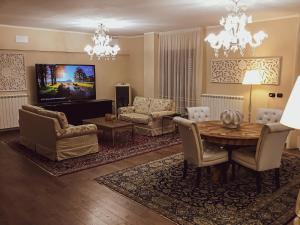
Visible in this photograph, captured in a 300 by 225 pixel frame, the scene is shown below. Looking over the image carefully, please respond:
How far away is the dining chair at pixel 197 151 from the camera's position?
141 inches

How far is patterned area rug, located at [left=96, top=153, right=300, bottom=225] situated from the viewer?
3.02 metres

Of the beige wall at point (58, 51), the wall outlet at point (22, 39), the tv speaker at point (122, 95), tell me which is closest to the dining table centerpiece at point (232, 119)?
the tv speaker at point (122, 95)

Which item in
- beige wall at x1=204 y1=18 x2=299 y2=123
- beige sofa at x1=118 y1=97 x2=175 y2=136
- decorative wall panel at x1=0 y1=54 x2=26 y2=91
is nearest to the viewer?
beige wall at x1=204 y1=18 x2=299 y2=123

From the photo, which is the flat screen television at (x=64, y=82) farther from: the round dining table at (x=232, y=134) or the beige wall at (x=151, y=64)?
the round dining table at (x=232, y=134)

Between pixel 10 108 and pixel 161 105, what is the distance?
383cm

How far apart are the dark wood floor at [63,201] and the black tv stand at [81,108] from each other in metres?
2.87

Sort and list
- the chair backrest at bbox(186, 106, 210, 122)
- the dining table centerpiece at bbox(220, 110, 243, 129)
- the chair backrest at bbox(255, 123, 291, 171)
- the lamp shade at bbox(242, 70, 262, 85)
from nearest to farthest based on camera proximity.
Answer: the chair backrest at bbox(255, 123, 291, 171) < the dining table centerpiece at bbox(220, 110, 243, 129) < the chair backrest at bbox(186, 106, 210, 122) < the lamp shade at bbox(242, 70, 262, 85)

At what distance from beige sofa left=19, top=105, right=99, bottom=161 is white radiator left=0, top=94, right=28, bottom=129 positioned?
1735 millimetres

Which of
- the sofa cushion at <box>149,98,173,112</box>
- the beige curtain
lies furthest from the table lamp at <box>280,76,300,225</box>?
the beige curtain

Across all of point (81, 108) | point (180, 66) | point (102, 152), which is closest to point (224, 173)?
point (102, 152)

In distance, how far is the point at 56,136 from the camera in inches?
184

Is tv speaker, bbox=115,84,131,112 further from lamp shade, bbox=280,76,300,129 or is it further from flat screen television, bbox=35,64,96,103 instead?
lamp shade, bbox=280,76,300,129

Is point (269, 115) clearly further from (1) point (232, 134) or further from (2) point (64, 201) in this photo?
(2) point (64, 201)

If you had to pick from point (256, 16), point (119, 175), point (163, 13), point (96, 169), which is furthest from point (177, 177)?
point (256, 16)
